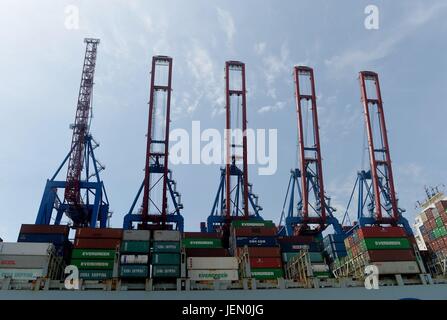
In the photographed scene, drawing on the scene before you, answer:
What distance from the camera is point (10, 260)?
29.6 m

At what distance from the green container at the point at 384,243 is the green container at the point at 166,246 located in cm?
1671

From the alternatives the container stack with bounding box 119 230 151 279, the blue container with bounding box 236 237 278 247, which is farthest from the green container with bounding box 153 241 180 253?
the blue container with bounding box 236 237 278 247

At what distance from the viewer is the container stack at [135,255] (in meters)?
29.5

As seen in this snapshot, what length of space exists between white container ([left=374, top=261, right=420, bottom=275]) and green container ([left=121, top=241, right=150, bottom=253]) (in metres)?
19.9

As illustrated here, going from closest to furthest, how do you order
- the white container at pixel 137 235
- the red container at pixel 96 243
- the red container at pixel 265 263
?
the red container at pixel 96 243 → the red container at pixel 265 263 → the white container at pixel 137 235

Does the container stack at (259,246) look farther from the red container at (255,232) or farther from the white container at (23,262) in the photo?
the white container at (23,262)

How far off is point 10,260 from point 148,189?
56.8ft

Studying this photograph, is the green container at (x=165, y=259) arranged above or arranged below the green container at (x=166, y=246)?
below

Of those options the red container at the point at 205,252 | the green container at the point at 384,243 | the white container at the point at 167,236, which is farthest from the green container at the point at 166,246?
the green container at the point at 384,243

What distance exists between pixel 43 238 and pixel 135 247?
33.3ft

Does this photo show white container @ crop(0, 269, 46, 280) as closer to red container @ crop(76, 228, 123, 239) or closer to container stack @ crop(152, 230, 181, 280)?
red container @ crop(76, 228, 123, 239)

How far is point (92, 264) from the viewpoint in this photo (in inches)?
1207

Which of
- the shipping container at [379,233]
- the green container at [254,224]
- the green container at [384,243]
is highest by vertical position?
the green container at [254,224]

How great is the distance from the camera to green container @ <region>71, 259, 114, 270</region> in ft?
99.8
